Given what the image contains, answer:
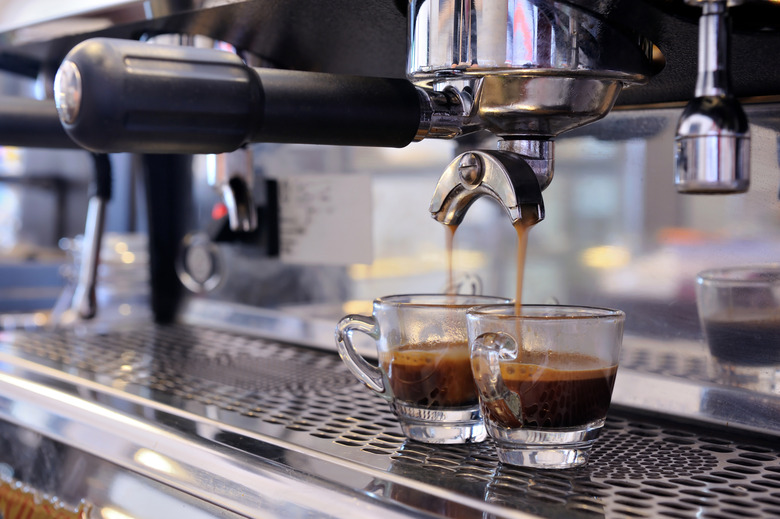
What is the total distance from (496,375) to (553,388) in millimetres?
30

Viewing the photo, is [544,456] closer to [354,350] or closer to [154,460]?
[354,350]

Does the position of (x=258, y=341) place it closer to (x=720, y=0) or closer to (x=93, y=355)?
(x=93, y=355)

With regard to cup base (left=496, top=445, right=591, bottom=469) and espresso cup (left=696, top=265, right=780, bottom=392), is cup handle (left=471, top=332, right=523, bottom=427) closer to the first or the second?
cup base (left=496, top=445, right=591, bottom=469)

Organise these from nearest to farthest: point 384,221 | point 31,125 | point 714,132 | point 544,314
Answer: point 714,132
point 544,314
point 31,125
point 384,221

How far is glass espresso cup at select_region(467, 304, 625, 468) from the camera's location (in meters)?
0.43

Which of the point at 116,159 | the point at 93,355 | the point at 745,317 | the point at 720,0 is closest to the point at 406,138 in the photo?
the point at 720,0

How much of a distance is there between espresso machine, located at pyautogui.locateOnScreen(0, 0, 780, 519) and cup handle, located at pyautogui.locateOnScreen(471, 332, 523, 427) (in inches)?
1.4

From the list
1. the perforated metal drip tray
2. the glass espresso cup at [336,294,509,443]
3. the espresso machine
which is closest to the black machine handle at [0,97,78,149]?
the espresso machine

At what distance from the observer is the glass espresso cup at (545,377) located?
433 mm

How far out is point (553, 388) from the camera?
0.43 metres

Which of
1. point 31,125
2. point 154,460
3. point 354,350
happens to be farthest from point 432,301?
point 31,125

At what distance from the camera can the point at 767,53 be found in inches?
18.9

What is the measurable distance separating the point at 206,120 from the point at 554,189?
379 mm

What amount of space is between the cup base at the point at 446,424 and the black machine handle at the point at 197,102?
0.55 feet
